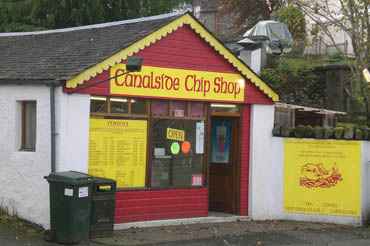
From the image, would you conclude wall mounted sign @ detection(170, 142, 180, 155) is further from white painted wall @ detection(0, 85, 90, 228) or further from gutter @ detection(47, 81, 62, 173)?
gutter @ detection(47, 81, 62, 173)

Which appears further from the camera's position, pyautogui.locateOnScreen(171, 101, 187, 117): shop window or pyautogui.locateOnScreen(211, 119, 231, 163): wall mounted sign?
pyautogui.locateOnScreen(211, 119, 231, 163): wall mounted sign

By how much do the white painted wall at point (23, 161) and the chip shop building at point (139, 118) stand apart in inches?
0.8

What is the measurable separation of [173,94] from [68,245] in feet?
13.1

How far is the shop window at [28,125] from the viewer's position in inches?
528

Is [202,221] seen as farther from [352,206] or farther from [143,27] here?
[143,27]

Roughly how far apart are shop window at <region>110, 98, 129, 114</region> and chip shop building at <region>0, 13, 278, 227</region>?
0.11 ft

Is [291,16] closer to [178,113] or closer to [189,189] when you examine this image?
[178,113]

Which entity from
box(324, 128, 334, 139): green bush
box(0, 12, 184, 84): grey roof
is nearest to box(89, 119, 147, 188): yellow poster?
box(0, 12, 184, 84): grey roof

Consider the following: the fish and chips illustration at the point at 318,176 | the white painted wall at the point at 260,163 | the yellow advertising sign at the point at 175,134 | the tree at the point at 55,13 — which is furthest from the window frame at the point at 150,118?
the tree at the point at 55,13

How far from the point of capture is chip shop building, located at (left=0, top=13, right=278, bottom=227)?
41.6ft

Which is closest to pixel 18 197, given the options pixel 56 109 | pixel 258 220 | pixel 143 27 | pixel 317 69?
pixel 56 109

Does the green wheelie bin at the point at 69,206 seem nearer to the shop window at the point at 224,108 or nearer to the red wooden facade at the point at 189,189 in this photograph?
the red wooden facade at the point at 189,189

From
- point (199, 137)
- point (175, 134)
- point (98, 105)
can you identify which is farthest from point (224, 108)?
point (98, 105)

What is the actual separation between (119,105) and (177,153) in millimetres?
1772
